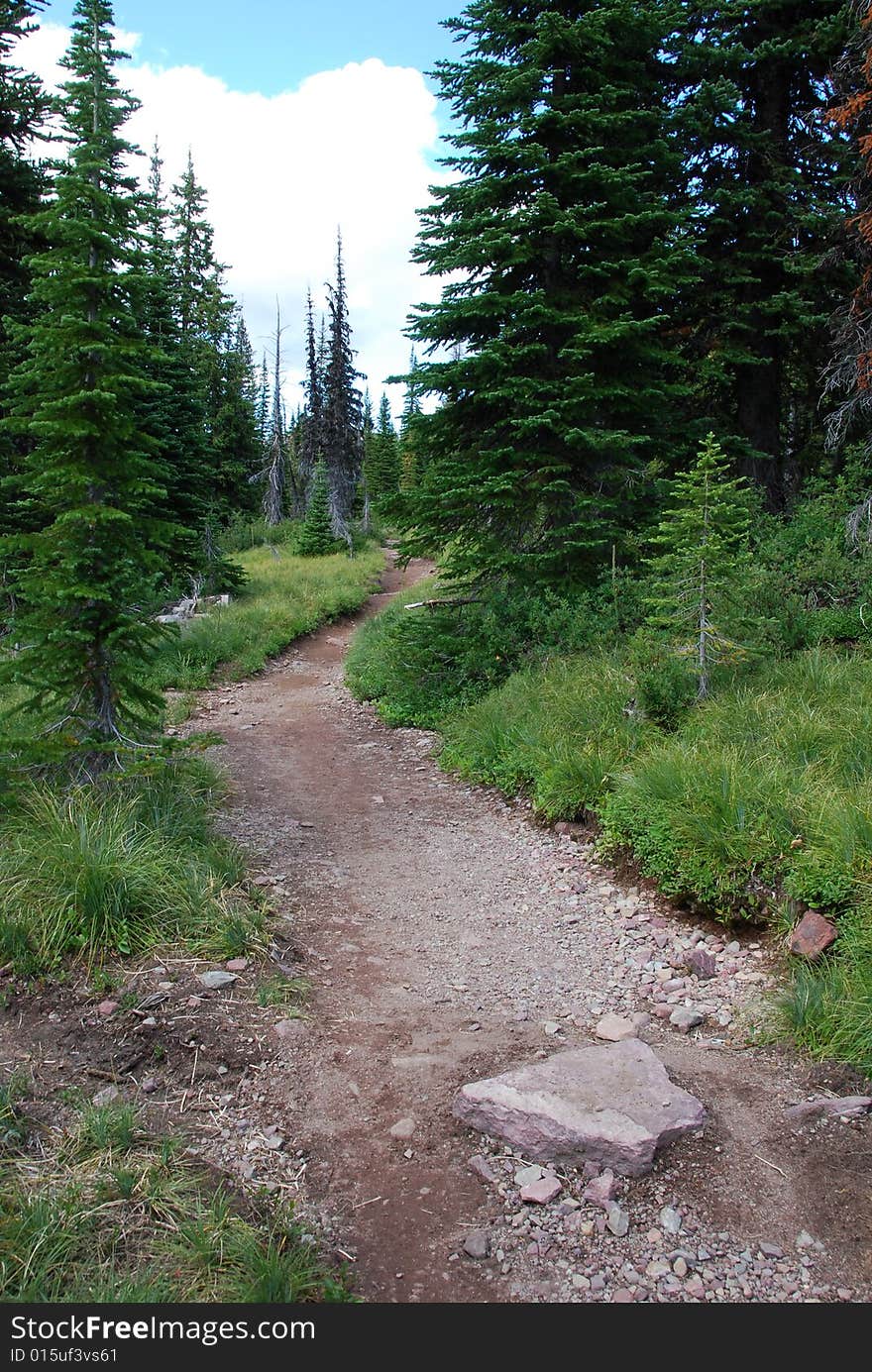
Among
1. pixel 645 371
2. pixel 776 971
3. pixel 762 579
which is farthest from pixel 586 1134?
pixel 645 371

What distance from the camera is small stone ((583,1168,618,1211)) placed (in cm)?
320

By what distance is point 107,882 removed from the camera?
15.9 ft

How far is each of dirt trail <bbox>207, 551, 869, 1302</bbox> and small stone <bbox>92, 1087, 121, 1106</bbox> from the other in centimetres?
69

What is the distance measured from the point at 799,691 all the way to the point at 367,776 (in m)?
4.92

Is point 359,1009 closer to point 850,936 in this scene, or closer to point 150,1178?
point 150,1178

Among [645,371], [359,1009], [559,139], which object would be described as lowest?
[359,1009]

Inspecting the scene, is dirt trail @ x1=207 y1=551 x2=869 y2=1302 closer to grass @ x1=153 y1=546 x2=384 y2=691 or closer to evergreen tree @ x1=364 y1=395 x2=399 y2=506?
grass @ x1=153 y1=546 x2=384 y2=691

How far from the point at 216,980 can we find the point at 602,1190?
7.86ft

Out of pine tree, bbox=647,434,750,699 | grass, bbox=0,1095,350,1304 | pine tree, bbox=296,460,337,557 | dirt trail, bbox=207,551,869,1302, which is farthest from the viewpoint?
pine tree, bbox=296,460,337,557

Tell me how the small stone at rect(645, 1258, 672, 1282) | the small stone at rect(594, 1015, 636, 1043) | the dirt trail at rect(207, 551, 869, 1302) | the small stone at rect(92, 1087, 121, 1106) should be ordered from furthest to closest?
the small stone at rect(594, 1015, 636, 1043) → the small stone at rect(92, 1087, 121, 1106) → the dirt trail at rect(207, 551, 869, 1302) → the small stone at rect(645, 1258, 672, 1282)

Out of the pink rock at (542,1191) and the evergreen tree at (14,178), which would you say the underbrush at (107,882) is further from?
the evergreen tree at (14,178)

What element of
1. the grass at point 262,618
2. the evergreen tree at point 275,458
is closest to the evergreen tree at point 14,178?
the grass at point 262,618

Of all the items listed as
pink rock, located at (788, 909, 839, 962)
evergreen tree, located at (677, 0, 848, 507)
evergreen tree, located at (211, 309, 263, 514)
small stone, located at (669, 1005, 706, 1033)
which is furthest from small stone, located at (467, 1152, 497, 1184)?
evergreen tree, located at (211, 309, 263, 514)

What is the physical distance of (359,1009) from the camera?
15.3 feet
